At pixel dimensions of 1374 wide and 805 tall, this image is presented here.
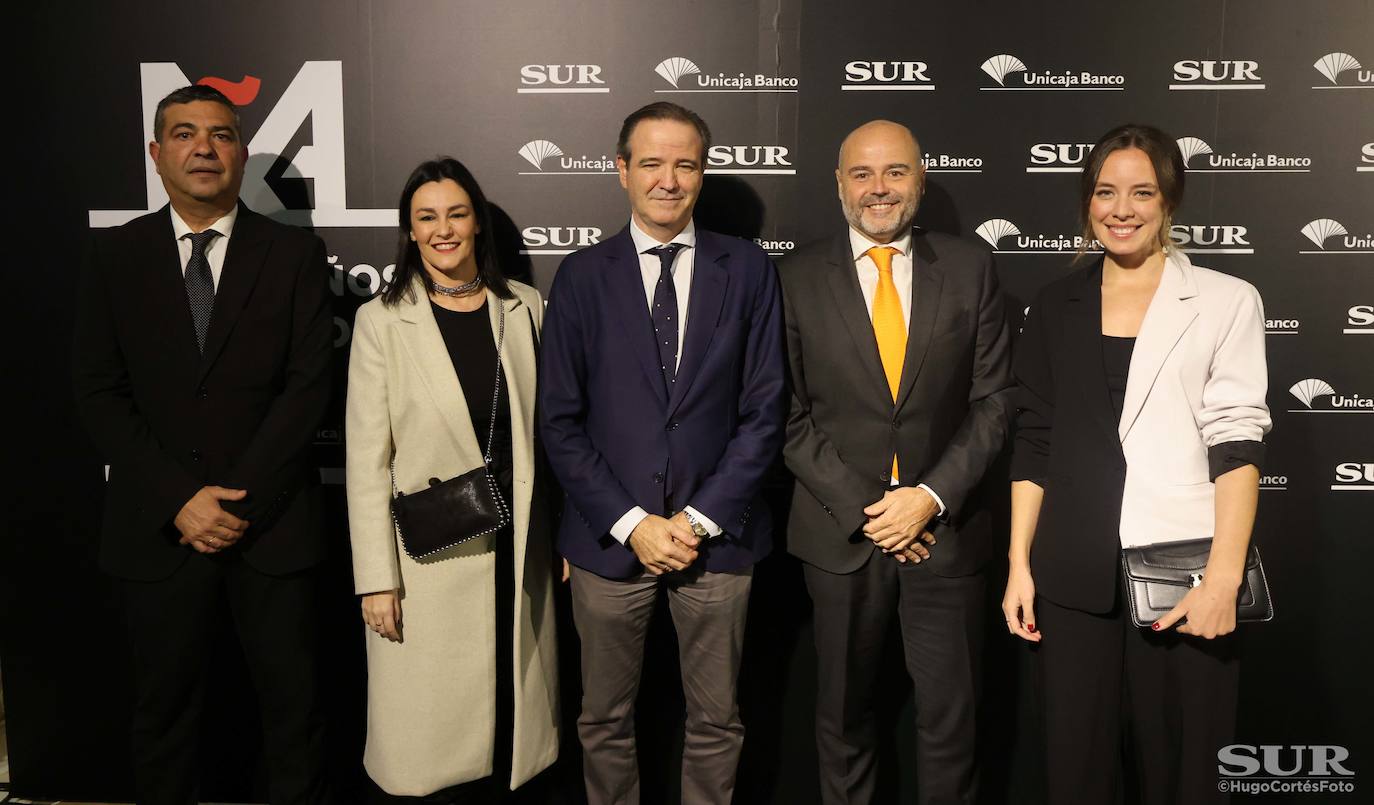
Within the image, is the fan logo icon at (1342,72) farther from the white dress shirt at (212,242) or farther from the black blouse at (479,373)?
the white dress shirt at (212,242)

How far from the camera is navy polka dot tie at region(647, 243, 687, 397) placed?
2500mm

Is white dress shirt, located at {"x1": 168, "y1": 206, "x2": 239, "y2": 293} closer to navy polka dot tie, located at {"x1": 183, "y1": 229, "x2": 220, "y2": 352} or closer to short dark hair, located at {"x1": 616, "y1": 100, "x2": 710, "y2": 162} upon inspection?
navy polka dot tie, located at {"x1": 183, "y1": 229, "x2": 220, "y2": 352}

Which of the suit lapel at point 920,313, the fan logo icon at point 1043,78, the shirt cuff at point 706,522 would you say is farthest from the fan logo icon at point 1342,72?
the shirt cuff at point 706,522

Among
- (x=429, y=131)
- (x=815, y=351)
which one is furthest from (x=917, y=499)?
(x=429, y=131)

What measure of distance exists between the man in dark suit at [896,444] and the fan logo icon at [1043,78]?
729 millimetres

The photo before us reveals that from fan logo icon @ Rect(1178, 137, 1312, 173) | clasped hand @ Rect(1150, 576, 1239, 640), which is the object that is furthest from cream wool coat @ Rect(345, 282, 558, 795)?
fan logo icon @ Rect(1178, 137, 1312, 173)

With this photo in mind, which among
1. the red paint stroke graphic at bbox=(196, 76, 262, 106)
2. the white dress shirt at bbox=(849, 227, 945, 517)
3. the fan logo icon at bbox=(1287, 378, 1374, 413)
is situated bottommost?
the fan logo icon at bbox=(1287, 378, 1374, 413)

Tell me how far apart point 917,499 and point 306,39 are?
2355 mm

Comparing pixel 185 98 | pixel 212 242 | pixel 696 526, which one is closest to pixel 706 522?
pixel 696 526

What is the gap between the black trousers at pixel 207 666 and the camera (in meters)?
2.57

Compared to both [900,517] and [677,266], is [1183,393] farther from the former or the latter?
[677,266]

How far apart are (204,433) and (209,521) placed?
0.23m

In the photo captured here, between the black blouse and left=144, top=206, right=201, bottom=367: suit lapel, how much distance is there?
0.63m

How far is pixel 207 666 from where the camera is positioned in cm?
266
